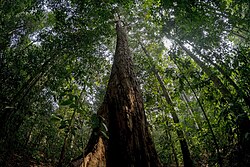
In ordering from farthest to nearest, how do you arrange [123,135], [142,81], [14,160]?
1. [142,81]
2. [14,160]
3. [123,135]

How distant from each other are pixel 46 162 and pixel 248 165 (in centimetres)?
990

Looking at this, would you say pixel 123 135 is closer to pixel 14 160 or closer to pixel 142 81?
pixel 142 81

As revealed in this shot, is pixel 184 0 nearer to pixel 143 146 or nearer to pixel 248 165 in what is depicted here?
pixel 143 146

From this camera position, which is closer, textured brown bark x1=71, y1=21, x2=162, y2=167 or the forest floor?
textured brown bark x1=71, y1=21, x2=162, y2=167

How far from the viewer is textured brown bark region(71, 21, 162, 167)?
2.82 meters

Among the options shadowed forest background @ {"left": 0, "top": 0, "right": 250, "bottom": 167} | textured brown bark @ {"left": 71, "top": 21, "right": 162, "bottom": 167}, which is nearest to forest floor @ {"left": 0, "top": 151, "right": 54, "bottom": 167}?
shadowed forest background @ {"left": 0, "top": 0, "right": 250, "bottom": 167}

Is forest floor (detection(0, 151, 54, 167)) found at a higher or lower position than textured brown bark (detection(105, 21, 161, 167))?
higher

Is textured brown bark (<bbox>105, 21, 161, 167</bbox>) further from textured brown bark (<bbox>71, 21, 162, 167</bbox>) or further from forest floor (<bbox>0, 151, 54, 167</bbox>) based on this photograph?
forest floor (<bbox>0, 151, 54, 167</bbox>)

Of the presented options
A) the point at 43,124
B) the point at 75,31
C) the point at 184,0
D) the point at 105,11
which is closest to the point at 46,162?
the point at 43,124

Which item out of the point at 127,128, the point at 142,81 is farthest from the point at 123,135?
the point at 142,81

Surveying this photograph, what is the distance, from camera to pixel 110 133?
318cm

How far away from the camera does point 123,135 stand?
3025mm

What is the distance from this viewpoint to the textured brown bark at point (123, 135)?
2821mm

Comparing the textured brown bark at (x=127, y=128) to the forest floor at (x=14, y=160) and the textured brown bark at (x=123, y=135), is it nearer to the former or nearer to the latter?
the textured brown bark at (x=123, y=135)
